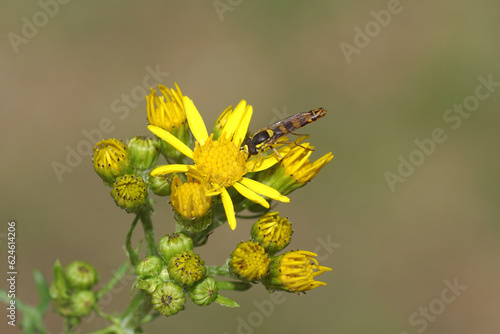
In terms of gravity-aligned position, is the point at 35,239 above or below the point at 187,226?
above

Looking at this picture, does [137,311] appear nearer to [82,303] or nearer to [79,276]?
[82,303]

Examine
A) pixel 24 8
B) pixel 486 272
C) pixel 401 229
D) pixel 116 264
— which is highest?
pixel 24 8

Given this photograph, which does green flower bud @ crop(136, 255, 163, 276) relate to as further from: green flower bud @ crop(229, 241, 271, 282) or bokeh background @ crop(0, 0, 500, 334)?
bokeh background @ crop(0, 0, 500, 334)

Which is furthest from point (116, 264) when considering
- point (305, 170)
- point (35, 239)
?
point (305, 170)

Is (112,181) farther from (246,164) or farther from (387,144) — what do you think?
(387,144)

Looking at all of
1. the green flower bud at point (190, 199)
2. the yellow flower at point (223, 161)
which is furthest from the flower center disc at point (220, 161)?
the green flower bud at point (190, 199)

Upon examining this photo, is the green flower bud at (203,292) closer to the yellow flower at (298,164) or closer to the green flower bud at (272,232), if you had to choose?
the green flower bud at (272,232)

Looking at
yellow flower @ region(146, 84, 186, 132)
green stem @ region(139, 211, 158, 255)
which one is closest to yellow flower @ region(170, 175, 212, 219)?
green stem @ region(139, 211, 158, 255)
